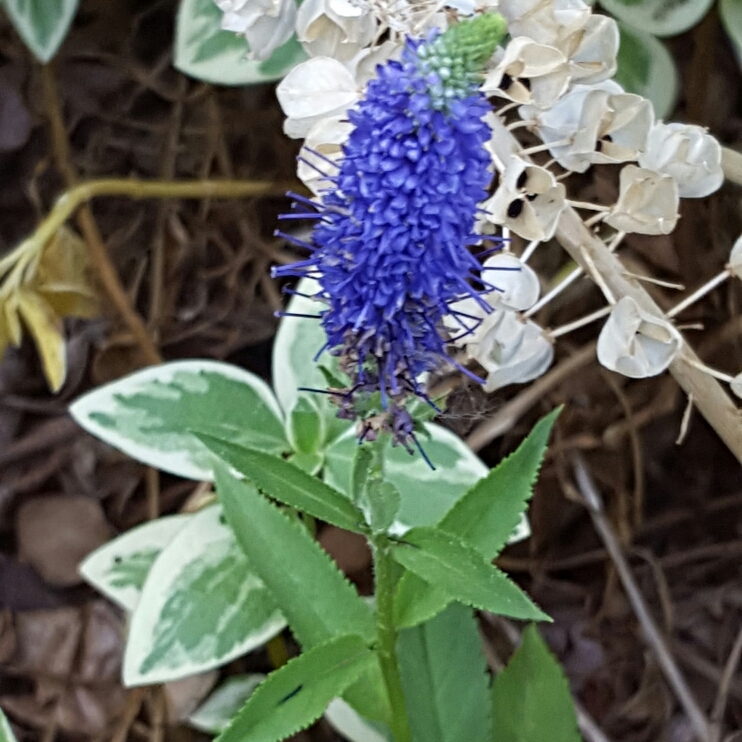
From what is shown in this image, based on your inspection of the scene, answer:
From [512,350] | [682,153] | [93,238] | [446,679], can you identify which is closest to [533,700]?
[446,679]

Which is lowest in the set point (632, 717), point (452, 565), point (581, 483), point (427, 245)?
point (632, 717)

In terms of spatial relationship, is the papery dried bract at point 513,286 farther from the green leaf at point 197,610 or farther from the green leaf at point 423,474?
the green leaf at point 197,610

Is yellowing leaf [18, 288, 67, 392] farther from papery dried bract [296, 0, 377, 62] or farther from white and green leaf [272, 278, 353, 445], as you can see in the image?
papery dried bract [296, 0, 377, 62]

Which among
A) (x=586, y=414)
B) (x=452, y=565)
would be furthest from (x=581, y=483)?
(x=452, y=565)

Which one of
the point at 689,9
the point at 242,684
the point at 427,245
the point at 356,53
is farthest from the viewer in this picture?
the point at 242,684

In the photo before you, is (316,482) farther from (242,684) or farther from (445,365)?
(242,684)

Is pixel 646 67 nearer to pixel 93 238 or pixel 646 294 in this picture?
pixel 646 294

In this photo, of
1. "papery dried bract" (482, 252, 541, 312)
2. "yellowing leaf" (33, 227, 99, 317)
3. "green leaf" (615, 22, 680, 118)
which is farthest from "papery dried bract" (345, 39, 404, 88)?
"yellowing leaf" (33, 227, 99, 317)
